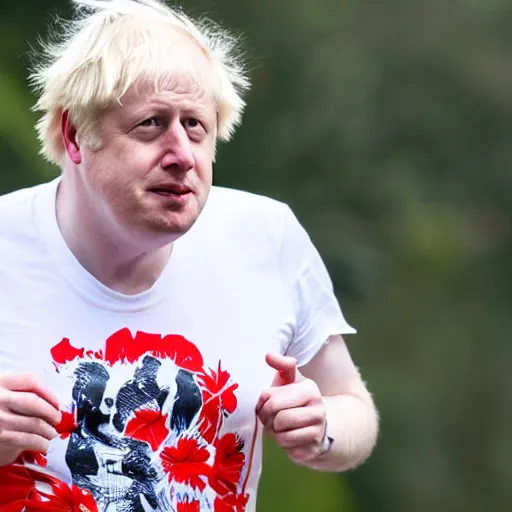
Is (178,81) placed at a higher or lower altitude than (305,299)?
higher

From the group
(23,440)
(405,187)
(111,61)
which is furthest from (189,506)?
(405,187)

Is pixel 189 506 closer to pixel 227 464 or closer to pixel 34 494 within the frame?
pixel 227 464

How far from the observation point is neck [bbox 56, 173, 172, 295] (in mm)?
2486

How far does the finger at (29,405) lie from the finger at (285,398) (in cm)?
38

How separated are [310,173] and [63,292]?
703cm

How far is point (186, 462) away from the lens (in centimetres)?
246

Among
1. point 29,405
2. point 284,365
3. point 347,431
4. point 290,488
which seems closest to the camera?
point 29,405

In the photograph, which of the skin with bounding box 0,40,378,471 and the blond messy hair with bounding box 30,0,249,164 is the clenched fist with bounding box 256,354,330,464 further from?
the blond messy hair with bounding box 30,0,249,164

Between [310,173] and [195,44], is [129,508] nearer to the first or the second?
[195,44]

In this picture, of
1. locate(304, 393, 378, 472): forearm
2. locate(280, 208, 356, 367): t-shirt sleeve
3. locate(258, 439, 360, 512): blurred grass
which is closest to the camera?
locate(304, 393, 378, 472): forearm

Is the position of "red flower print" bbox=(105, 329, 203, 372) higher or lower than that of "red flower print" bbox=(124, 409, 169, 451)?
higher

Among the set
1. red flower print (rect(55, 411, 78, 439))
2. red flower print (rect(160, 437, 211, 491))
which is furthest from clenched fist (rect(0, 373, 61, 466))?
red flower print (rect(160, 437, 211, 491))

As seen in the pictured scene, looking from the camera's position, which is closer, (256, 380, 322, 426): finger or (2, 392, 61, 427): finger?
(2, 392, 61, 427): finger

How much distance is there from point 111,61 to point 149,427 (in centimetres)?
64
